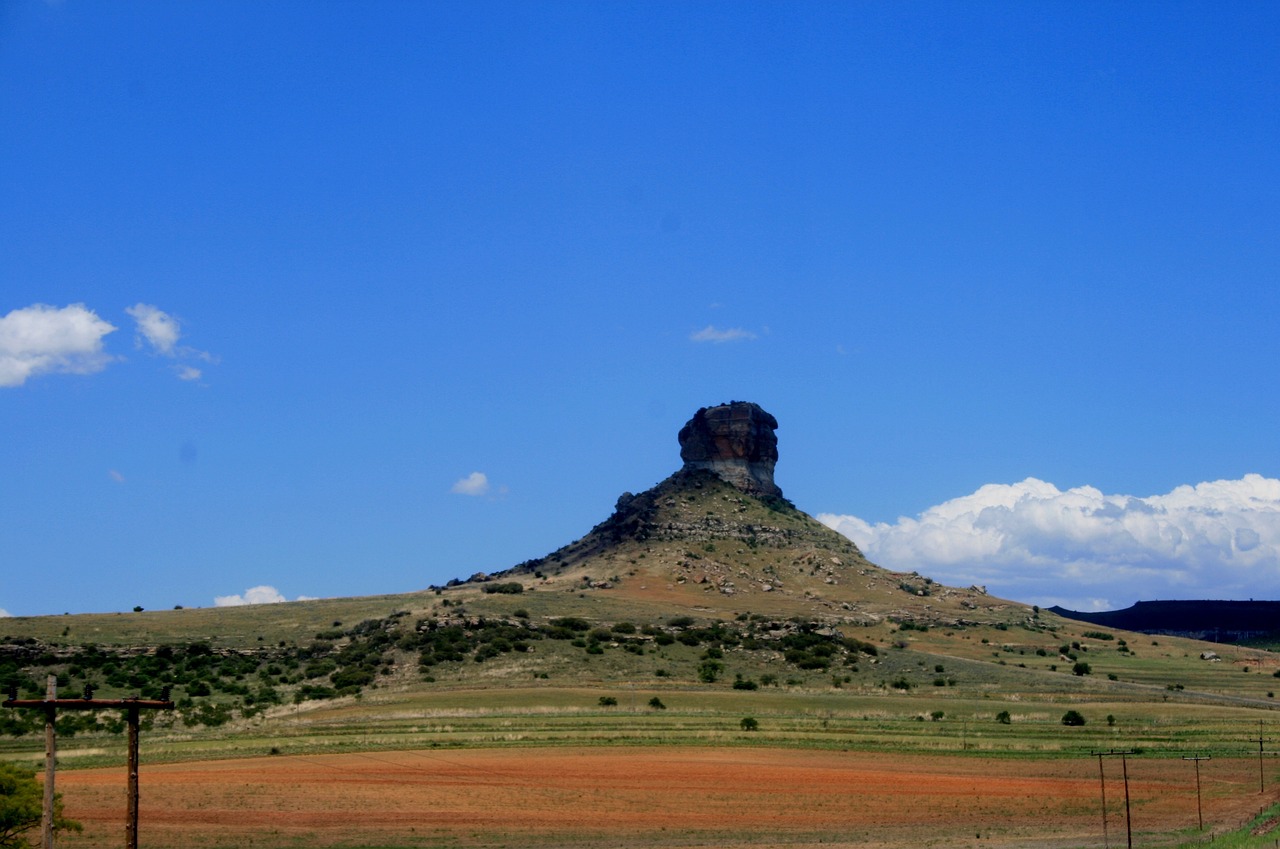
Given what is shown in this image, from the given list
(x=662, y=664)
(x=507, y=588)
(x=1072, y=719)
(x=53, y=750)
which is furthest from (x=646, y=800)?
(x=507, y=588)

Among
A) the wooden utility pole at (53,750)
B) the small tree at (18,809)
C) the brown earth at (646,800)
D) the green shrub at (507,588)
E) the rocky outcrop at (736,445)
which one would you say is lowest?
the brown earth at (646,800)

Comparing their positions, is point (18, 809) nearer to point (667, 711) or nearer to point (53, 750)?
point (53, 750)

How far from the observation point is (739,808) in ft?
158

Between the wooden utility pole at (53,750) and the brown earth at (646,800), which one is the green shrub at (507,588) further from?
the wooden utility pole at (53,750)

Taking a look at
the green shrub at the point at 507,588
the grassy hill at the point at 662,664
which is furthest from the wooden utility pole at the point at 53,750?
the green shrub at the point at 507,588

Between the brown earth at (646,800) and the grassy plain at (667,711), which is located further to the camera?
the grassy plain at (667,711)

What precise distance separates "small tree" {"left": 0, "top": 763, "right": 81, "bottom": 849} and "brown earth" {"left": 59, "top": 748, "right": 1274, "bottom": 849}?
21.7 feet

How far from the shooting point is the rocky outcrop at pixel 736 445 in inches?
6319

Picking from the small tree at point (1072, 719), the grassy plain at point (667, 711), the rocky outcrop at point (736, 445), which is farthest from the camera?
the rocky outcrop at point (736, 445)

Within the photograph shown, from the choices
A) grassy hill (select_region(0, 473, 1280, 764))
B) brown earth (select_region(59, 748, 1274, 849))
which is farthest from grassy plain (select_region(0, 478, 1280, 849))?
grassy hill (select_region(0, 473, 1280, 764))

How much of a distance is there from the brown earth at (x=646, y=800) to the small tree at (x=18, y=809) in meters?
6.61

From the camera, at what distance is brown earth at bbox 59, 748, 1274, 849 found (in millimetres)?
42844

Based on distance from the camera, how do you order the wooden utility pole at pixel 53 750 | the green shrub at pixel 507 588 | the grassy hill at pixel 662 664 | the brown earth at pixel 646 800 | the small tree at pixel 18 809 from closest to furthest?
the wooden utility pole at pixel 53 750
the small tree at pixel 18 809
the brown earth at pixel 646 800
the grassy hill at pixel 662 664
the green shrub at pixel 507 588

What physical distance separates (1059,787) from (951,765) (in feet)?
22.8
